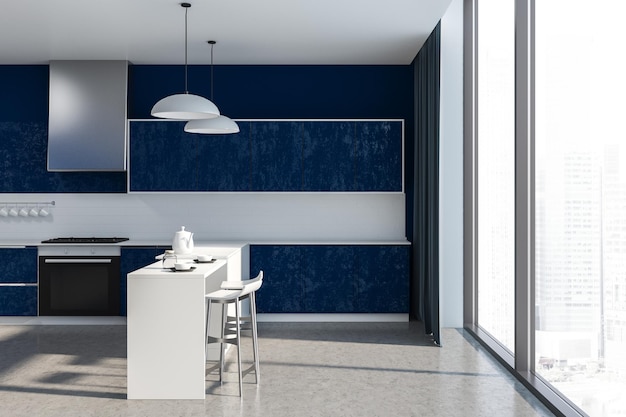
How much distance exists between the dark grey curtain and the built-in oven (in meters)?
3.34

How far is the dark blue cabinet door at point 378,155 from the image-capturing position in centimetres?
714

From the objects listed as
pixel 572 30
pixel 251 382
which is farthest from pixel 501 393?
pixel 572 30

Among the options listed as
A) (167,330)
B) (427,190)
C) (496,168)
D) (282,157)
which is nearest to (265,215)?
(282,157)

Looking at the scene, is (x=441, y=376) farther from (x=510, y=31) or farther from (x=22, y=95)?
(x=22, y=95)

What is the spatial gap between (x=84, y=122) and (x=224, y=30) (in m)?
2.20

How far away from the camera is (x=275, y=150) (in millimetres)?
7145

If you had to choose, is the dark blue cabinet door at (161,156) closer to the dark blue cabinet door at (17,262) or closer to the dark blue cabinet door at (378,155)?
the dark blue cabinet door at (17,262)

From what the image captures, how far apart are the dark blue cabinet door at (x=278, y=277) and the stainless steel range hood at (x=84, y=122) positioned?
6.28 ft

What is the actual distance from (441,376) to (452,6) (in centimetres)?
401

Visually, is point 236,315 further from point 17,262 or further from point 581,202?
point 17,262

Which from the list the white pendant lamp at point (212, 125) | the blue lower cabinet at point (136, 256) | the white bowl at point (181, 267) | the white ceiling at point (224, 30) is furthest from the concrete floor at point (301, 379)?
the white ceiling at point (224, 30)

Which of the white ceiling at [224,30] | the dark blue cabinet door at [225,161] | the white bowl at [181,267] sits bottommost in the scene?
the white bowl at [181,267]

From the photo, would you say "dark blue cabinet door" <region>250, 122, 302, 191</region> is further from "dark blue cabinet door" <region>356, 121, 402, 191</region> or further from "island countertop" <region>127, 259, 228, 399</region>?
"island countertop" <region>127, 259, 228, 399</region>

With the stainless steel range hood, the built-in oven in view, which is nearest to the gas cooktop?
the built-in oven
